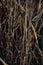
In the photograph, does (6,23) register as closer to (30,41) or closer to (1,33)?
(1,33)

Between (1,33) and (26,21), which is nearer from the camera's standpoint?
(26,21)

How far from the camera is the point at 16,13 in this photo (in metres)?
1.88

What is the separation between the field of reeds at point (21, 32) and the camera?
1.83 metres

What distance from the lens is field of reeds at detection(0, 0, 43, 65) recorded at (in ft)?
6.02

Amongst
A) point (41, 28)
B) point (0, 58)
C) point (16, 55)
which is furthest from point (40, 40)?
point (0, 58)

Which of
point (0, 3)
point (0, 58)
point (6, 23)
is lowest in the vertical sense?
point (0, 58)

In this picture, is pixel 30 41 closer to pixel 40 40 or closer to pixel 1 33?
pixel 40 40

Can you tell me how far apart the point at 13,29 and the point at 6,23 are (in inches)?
3.1

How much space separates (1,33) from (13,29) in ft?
0.40

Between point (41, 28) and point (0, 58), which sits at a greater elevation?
point (41, 28)

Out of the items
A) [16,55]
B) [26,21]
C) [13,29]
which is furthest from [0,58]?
[26,21]

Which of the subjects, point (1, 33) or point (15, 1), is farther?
point (1, 33)

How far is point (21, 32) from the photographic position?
75.2 inches

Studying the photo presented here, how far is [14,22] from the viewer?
6.22 ft
